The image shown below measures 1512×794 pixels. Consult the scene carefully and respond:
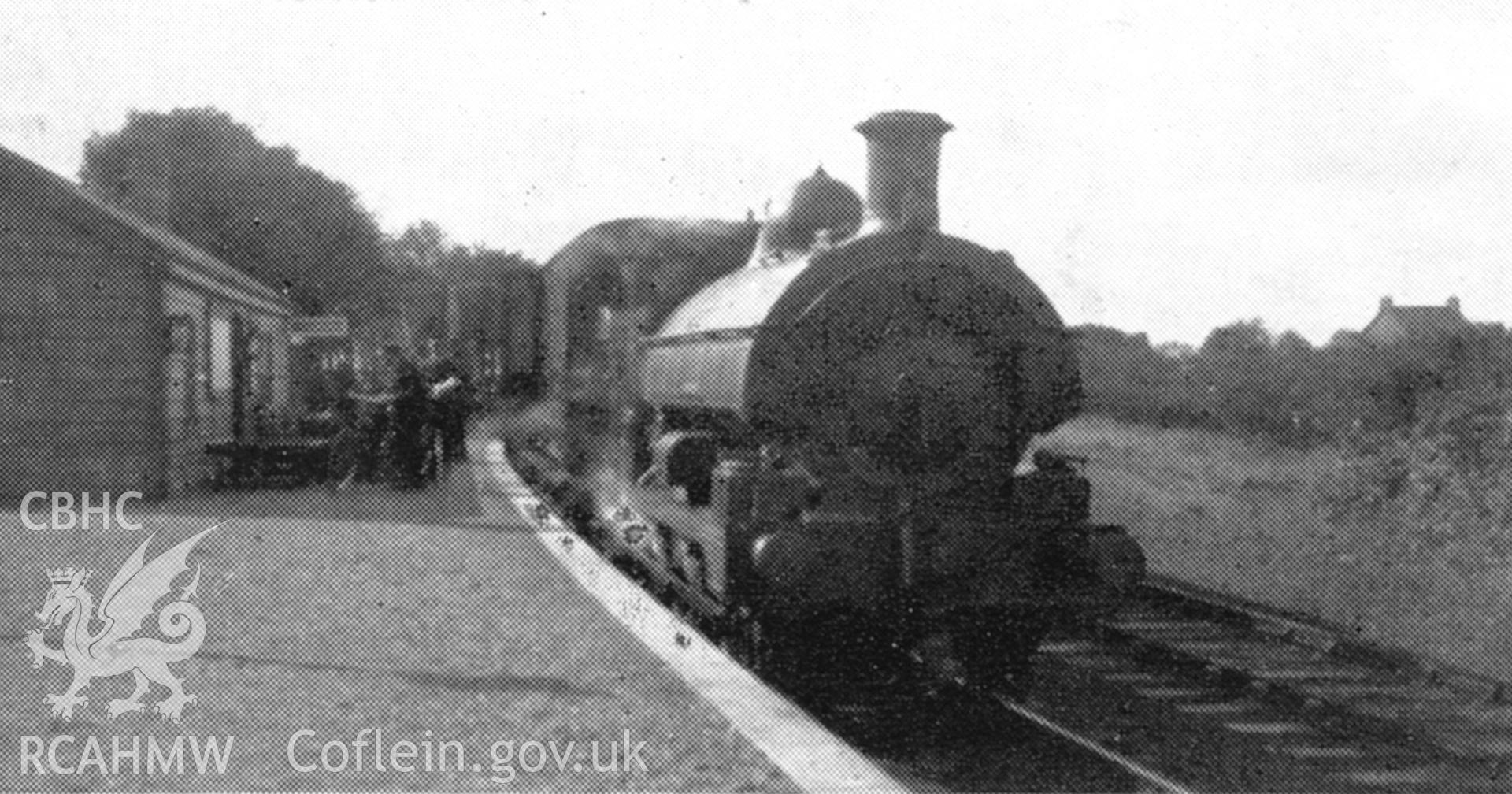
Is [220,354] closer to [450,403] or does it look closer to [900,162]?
[450,403]

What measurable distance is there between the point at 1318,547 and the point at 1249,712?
280 inches

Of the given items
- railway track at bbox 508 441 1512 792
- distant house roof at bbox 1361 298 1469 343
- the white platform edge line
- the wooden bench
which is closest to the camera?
the white platform edge line

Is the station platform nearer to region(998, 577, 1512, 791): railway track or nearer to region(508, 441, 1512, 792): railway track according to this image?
region(508, 441, 1512, 792): railway track

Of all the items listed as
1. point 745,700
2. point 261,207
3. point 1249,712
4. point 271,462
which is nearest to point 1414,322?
point 271,462

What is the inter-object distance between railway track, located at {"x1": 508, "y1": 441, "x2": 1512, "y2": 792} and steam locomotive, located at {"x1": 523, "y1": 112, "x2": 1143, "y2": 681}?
1.66ft

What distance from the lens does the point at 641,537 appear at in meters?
11.7

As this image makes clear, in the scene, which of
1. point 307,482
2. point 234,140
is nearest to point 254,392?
point 307,482

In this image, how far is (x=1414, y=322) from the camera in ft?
78.1

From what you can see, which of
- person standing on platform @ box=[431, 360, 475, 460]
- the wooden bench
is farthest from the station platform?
person standing on platform @ box=[431, 360, 475, 460]

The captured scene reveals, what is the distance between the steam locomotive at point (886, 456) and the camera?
8.33 meters

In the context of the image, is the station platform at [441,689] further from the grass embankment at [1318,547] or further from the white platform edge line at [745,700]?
the grass embankment at [1318,547]

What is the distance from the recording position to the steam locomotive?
8.33m

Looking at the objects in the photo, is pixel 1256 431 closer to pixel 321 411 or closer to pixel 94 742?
pixel 321 411

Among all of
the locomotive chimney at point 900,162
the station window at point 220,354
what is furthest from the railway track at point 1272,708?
the station window at point 220,354
